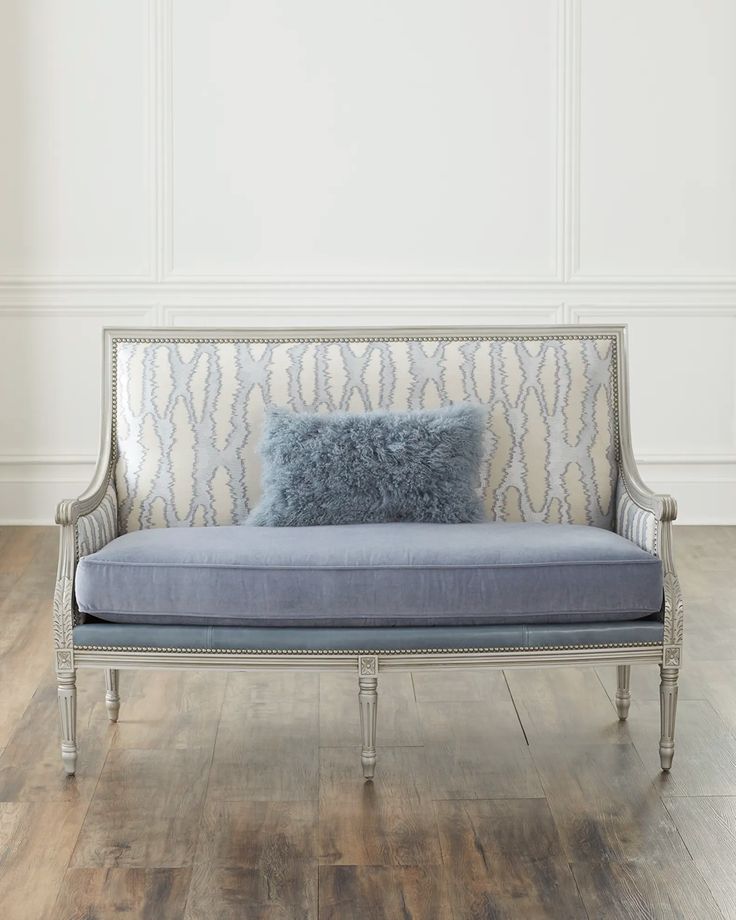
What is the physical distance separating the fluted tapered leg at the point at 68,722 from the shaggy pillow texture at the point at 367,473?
61 centimetres

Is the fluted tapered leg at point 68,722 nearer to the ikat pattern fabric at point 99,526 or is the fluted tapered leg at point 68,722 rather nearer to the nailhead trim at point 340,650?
the nailhead trim at point 340,650

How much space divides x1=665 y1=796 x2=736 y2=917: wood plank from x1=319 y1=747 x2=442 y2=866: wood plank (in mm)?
484

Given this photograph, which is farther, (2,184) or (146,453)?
(2,184)

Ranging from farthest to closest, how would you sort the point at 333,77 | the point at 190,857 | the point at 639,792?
1. the point at 333,77
2. the point at 639,792
3. the point at 190,857

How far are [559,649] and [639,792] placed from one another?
335 millimetres

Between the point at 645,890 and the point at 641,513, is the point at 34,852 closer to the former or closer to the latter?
the point at 645,890

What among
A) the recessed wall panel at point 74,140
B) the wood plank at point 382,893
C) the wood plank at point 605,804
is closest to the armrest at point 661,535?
the wood plank at point 605,804

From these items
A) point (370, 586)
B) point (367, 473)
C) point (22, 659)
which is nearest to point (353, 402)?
point (367, 473)

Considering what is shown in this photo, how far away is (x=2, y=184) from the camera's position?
5.14 m

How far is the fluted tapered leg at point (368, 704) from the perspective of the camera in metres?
2.51

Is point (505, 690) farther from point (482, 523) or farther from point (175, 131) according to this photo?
point (175, 131)

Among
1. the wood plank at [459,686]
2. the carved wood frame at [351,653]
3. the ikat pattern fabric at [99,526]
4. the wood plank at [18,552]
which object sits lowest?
the wood plank at [459,686]

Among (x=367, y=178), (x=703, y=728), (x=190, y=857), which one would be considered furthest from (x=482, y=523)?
(x=367, y=178)

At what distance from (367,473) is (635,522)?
652 millimetres
